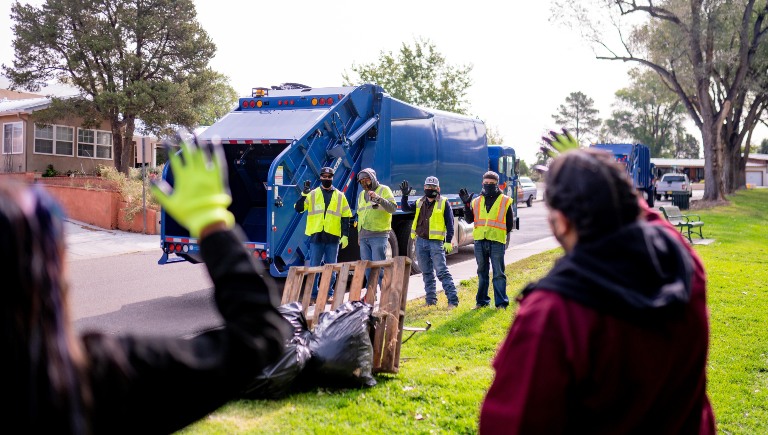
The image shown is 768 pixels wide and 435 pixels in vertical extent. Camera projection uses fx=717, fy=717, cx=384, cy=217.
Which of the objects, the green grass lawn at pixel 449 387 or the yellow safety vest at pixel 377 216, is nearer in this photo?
the green grass lawn at pixel 449 387

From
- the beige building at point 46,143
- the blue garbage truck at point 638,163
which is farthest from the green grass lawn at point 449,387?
the beige building at point 46,143

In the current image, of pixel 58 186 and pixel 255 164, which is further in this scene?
pixel 58 186

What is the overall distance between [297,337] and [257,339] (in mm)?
3678

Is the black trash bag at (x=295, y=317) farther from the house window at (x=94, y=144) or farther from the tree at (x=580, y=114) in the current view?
the tree at (x=580, y=114)

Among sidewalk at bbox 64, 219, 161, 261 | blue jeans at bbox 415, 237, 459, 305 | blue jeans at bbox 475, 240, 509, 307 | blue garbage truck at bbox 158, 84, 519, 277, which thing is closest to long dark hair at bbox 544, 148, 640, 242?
blue jeans at bbox 475, 240, 509, 307

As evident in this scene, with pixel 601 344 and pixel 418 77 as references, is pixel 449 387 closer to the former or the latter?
pixel 601 344

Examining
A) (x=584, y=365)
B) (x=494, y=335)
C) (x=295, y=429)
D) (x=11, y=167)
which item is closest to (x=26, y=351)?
(x=584, y=365)

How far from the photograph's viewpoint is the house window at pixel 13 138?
92.5 ft

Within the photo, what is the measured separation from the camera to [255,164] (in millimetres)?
10812

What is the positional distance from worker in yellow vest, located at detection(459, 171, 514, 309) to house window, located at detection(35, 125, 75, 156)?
23.6m

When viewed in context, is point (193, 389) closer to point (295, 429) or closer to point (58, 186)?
point (295, 429)

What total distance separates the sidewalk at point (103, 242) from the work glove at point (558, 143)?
12.9 metres

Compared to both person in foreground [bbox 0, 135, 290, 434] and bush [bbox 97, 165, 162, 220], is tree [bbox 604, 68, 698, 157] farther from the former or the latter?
person in foreground [bbox 0, 135, 290, 434]

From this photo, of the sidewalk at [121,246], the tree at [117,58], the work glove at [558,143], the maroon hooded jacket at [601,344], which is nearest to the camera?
the maroon hooded jacket at [601,344]
